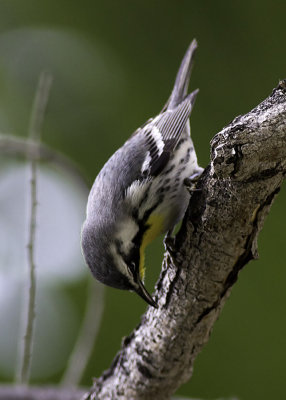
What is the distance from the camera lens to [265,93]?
3.33 meters

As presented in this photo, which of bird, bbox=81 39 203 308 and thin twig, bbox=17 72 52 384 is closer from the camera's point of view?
thin twig, bbox=17 72 52 384

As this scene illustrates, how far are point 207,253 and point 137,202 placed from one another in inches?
24.6

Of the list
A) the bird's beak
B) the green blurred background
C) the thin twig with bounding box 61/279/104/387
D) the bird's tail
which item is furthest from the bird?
the green blurred background

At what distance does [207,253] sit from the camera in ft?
4.18

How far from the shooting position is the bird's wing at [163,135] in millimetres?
2002

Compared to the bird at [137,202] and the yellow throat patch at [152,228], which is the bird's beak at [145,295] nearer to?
the bird at [137,202]

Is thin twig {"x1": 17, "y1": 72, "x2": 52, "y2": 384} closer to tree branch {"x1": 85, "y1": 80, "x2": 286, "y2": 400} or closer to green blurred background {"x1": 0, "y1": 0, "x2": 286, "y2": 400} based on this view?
tree branch {"x1": 85, "y1": 80, "x2": 286, "y2": 400}

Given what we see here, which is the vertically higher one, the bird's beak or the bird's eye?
the bird's eye

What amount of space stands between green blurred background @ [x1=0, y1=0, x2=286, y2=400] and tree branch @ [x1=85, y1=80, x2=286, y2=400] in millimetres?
1624

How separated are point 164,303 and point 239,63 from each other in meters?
2.42

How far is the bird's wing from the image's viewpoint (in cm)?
200

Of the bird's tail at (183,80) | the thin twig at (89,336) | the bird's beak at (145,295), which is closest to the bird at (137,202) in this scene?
the bird's beak at (145,295)

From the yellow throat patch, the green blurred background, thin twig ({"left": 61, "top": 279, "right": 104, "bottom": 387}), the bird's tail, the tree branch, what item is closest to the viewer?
the tree branch

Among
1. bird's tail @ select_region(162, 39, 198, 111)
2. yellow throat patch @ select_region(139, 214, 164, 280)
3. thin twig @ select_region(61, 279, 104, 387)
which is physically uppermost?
bird's tail @ select_region(162, 39, 198, 111)
